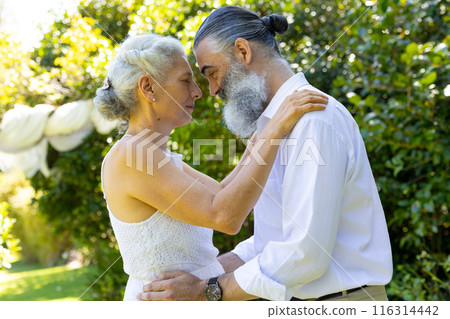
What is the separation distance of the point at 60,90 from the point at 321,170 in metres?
4.61

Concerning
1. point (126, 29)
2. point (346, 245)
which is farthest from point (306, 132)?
point (126, 29)

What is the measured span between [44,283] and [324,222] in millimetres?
7464

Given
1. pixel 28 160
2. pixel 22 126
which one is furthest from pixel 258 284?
pixel 28 160

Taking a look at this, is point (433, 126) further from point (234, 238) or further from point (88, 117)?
point (88, 117)

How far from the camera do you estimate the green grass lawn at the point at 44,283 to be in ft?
23.8

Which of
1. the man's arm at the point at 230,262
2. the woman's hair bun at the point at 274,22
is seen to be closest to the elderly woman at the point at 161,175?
the man's arm at the point at 230,262

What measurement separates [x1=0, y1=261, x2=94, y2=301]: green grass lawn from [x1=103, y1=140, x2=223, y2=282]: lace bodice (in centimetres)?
473

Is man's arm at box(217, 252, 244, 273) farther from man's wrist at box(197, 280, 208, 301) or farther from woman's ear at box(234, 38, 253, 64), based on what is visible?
woman's ear at box(234, 38, 253, 64)

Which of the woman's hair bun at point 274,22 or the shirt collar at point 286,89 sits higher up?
the woman's hair bun at point 274,22

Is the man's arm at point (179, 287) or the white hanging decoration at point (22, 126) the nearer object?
the man's arm at point (179, 287)

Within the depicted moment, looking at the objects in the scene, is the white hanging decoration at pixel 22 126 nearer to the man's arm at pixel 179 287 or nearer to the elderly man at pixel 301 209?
the elderly man at pixel 301 209

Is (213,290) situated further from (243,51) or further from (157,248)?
(243,51)

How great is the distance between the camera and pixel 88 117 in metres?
5.39
